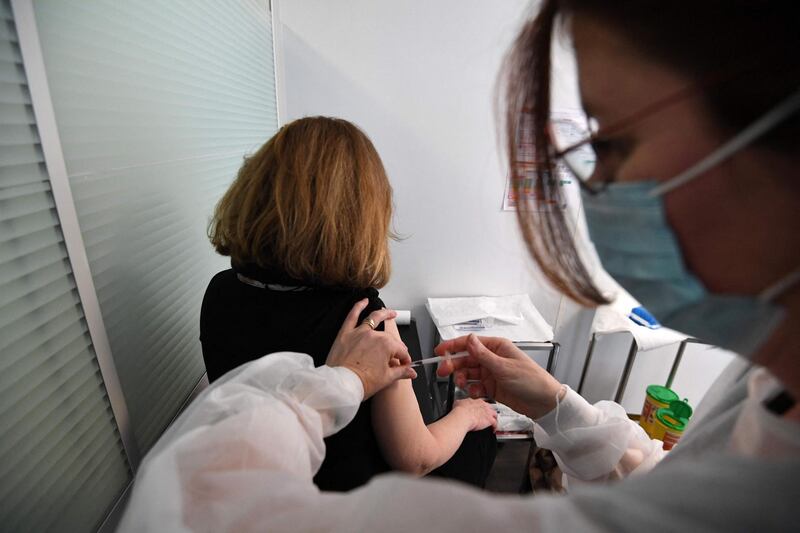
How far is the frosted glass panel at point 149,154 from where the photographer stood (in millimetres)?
667

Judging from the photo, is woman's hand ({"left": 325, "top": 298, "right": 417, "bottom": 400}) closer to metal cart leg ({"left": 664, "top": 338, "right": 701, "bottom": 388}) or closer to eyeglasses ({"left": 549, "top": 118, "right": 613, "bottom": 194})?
eyeglasses ({"left": 549, "top": 118, "right": 613, "bottom": 194})

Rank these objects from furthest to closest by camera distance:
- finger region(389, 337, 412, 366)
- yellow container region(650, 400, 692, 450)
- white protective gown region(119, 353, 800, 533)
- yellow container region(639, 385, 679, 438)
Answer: yellow container region(639, 385, 679, 438), yellow container region(650, 400, 692, 450), finger region(389, 337, 412, 366), white protective gown region(119, 353, 800, 533)

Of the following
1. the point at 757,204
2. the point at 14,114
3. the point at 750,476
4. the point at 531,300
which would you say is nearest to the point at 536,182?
the point at 757,204

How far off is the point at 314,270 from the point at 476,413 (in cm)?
73

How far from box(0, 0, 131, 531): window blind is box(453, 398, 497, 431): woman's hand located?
3.07 feet

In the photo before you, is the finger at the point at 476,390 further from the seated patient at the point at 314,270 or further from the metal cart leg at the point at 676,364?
the metal cart leg at the point at 676,364

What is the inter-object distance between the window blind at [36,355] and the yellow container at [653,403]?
2.00m

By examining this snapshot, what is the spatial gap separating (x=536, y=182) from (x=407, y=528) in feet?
1.67

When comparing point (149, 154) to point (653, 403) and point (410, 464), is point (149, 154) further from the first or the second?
point (653, 403)

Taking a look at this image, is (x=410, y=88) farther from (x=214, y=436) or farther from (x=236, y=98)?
(x=214, y=436)

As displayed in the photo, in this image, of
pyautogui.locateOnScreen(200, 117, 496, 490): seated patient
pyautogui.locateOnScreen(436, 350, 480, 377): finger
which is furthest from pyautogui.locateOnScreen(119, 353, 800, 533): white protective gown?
pyautogui.locateOnScreen(436, 350, 480, 377): finger

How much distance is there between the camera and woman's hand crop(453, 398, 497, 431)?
47.6 inches

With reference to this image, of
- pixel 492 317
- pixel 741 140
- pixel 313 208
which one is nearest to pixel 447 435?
pixel 313 208

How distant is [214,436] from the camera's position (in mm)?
458
